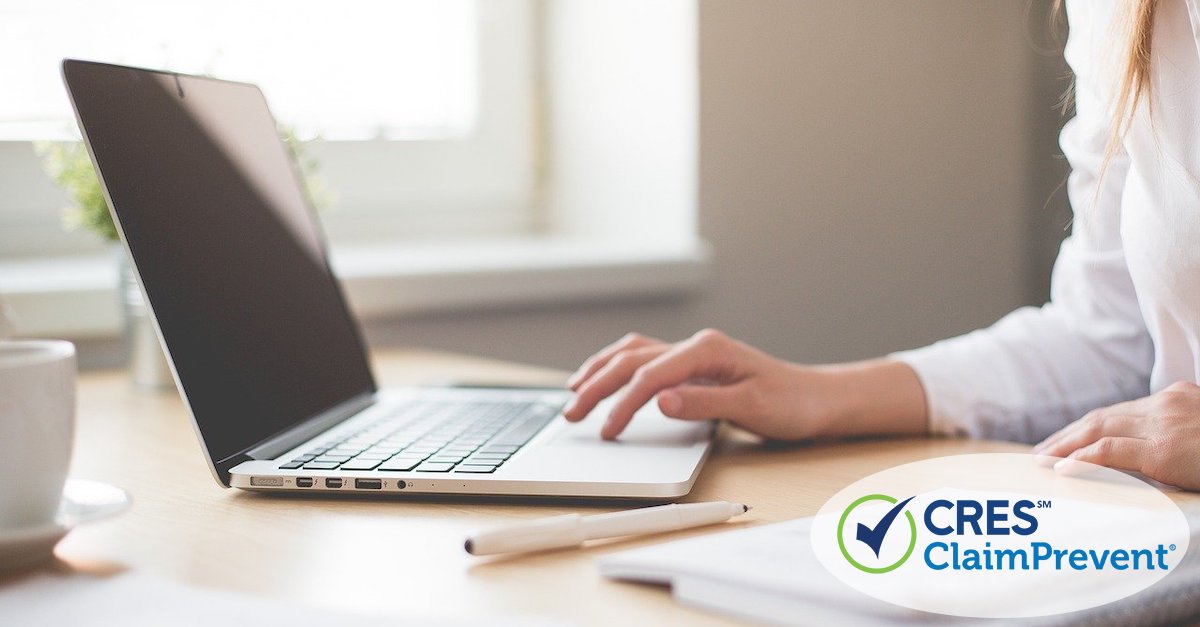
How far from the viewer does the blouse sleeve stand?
852 mm

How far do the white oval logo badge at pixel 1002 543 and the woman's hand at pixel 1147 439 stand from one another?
13 millimetres

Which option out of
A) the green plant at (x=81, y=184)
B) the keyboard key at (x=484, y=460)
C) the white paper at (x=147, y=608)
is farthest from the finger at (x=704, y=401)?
the green plant at (x=81, y=184)

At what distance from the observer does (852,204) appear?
1672mm

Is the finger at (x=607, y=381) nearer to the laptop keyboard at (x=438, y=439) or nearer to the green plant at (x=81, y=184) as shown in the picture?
the laptop keyboard at (x=438, y=439)

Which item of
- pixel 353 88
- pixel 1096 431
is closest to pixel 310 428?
pixel 1096 431

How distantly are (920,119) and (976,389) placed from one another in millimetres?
938

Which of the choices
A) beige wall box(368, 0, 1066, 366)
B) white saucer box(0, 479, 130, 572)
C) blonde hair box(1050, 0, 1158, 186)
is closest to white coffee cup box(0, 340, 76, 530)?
Answer: white saucer box(0, 479, 130, 572)

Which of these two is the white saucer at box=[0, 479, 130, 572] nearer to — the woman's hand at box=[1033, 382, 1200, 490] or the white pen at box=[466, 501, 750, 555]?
the white pen at box=[466, 501, 750, 555]

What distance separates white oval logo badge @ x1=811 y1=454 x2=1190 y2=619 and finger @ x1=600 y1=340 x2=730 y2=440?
0.16 metres

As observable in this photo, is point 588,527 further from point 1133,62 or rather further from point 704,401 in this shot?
point 1133,62

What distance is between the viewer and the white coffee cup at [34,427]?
1.68 ft

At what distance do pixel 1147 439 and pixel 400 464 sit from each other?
42cm

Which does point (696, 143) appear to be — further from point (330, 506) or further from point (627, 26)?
point (330, 506)

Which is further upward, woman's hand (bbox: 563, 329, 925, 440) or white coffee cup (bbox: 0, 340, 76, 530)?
white coffee cup (bbox: 0, 340, 76, 530)
